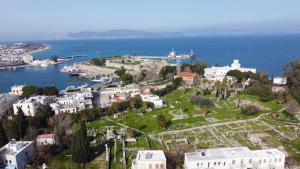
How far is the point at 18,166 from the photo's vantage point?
30.2m

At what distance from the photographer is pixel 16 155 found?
1172 inches

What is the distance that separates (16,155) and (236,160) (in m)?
23.2

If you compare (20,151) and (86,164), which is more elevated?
(20,151)

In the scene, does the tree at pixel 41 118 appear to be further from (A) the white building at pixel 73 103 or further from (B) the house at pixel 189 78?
(B) the house at pixel 189 78

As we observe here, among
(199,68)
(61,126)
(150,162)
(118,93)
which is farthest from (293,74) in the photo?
(61,126)

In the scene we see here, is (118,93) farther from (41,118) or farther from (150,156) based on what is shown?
(150,156)

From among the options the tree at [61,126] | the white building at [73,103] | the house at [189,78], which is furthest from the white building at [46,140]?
the house at [189,78]

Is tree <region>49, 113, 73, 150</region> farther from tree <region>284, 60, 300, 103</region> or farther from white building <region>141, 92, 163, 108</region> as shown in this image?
tree <region>284, 60, 300, 103</region>

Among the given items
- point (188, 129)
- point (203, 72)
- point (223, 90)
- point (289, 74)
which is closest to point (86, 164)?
point (188, 129)

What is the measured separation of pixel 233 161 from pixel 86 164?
53.4ft

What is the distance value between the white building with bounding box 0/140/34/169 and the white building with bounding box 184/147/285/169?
18.1 meters

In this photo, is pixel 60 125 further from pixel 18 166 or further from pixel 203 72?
pixel 203 72

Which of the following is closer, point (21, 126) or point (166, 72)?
point (21, 126)

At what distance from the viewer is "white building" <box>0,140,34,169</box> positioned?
2998 centimetres
